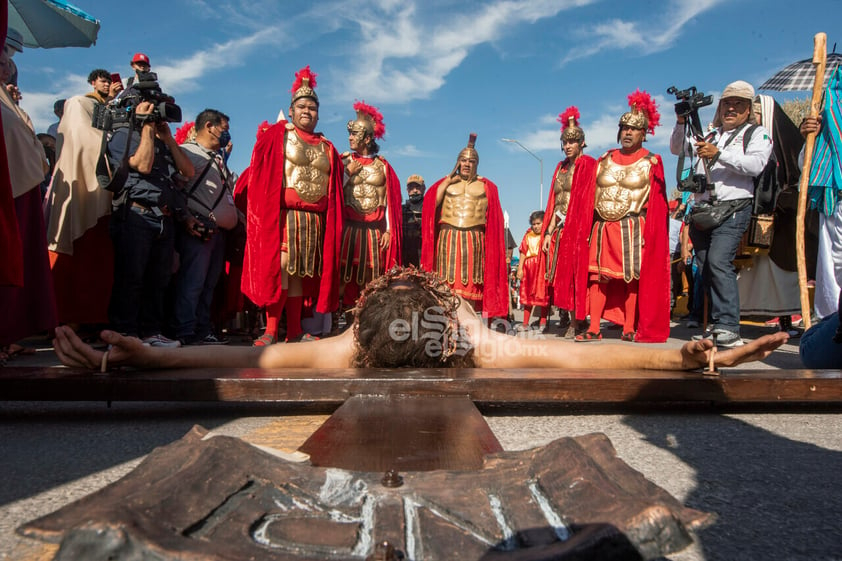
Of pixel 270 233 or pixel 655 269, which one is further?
pixel 655 269

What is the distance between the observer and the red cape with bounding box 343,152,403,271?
21.4 ft

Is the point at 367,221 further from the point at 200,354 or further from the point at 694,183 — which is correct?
the point at 200,354

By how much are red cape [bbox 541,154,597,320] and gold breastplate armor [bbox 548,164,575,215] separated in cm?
73

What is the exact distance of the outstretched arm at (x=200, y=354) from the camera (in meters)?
2.53

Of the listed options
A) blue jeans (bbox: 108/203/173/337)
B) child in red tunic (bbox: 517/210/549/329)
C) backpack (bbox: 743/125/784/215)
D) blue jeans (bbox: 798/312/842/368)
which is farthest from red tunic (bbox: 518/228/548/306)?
blue jeans (bbox: 108/203/173/337)

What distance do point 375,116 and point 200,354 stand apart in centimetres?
537

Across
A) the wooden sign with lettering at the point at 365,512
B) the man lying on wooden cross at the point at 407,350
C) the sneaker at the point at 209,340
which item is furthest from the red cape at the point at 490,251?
the wooden sign with lettering at the point at 365,512

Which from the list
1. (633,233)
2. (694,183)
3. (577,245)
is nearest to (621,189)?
(633,233)

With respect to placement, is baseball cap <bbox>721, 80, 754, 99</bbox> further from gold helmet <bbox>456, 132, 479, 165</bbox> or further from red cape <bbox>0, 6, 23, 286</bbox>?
red cape <bbox>0, 6, 23, 286</bbox>

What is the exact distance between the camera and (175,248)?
513 centimetres

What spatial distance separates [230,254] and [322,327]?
123 centimetres

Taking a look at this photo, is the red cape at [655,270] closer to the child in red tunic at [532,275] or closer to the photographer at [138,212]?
the child in red tunic at [532,275]

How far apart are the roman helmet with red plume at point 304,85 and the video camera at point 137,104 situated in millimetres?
1599

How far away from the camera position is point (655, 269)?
5.91m
